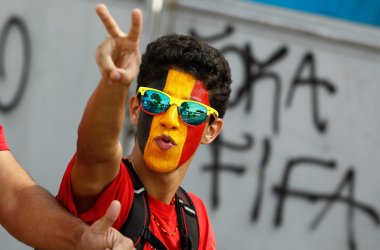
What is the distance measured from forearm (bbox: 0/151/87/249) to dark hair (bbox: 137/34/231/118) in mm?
641

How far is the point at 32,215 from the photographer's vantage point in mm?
2621

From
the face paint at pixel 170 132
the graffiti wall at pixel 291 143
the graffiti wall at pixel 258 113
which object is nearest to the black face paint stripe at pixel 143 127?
the face paint at pixel 170 132

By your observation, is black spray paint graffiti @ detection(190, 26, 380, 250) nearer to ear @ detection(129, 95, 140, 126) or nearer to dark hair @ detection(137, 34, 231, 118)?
dark hair @ detection(137, 34, 231, 118)

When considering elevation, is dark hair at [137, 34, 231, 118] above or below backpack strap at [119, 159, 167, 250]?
above

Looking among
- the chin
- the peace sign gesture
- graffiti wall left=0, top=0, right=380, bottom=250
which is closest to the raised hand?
the peace sign gesture

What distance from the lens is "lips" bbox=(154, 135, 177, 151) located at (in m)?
2.87

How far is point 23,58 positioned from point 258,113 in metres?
1.86

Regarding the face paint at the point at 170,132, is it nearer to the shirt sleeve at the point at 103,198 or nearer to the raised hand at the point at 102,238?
the shirt sleeve at the point at 103,198

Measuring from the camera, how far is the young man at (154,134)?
90.0 inches

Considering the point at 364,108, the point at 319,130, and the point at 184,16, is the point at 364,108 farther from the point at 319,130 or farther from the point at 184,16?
the point at 184,16

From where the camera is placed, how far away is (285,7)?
232 inches

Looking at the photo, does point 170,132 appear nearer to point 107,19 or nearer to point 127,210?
point 127,210

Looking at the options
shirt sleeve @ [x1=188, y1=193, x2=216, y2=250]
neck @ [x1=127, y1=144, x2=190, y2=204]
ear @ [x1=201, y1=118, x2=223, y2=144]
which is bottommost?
shirt sleeve @ [x1=188, y1=193, x2=216, y2=250]

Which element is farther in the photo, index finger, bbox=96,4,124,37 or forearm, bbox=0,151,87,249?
forearm, bbox=0,151,87,249
